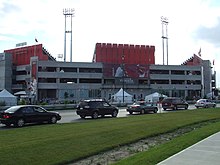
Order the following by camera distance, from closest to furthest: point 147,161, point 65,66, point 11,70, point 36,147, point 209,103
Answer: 1. point 147,161
2. point 36,147
3. point 209,103
4. point 65,66
5. point 11,70

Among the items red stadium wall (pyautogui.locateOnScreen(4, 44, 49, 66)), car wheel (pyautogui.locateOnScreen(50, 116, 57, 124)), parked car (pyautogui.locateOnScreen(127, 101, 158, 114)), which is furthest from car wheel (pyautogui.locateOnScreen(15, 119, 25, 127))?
red stadium wall (pyautogui.locateOnScreen(4, 44, 49, 66))

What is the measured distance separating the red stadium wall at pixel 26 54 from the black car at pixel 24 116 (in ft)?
263

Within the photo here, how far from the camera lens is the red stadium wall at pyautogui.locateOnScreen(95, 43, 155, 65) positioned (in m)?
103

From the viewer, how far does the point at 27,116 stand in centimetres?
2044

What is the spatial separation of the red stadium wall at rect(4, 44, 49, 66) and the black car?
80.1 m

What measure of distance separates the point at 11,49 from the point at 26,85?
20.3m

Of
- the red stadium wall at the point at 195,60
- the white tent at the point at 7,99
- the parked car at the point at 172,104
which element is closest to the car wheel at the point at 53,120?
the parked car at the point at 172,104

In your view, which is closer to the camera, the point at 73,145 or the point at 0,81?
the point at 73,145

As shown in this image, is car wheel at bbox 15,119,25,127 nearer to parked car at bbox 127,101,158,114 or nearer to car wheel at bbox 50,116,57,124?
car wheel at bbox 50,116,57,124

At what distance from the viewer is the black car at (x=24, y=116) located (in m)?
19.7

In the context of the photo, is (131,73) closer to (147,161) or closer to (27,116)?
(27,116)

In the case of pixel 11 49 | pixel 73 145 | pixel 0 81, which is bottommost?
pixel 73 145

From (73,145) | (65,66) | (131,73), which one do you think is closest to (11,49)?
(65,66)

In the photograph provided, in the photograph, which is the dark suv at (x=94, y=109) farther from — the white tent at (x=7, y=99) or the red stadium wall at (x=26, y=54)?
the red stadium wall at (x=26, y=54)
